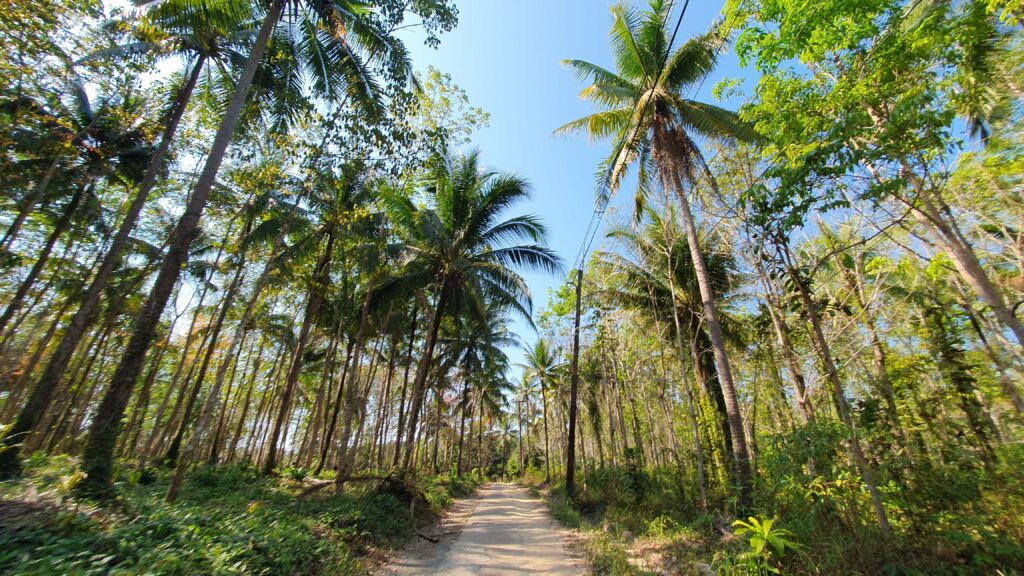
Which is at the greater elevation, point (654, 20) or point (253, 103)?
point (654, 20)

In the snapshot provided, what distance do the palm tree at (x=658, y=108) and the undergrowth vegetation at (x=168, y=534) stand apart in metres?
8.07

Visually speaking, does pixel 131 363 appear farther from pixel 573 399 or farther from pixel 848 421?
pixel 573 399

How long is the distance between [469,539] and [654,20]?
12.5 metres

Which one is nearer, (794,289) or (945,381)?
(794,289)

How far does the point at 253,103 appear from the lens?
8.41m

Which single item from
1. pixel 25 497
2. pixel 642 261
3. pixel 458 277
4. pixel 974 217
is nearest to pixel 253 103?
pixel 458 277

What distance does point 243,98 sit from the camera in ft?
21.7

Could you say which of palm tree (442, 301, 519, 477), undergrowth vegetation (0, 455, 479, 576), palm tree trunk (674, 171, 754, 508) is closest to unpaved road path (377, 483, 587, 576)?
undergrowth vegetation (0, 455, 479, 576)

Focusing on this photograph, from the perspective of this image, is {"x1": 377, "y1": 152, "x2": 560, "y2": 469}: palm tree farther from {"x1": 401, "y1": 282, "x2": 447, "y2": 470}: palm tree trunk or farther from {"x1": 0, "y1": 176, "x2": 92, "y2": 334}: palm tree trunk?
{"x1": 0, "y1": 176, "x2": 92, "y2": 334}: palm tree trunk

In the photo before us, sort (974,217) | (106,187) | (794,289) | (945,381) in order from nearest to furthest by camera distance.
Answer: (794,289) → (945,381) → (974,217) → (106,187)

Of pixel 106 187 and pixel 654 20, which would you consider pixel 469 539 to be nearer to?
pixel 654 20

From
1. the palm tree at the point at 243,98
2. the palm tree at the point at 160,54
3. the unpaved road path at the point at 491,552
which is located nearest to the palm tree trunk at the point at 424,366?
the unpaved road path at the point at 491,552

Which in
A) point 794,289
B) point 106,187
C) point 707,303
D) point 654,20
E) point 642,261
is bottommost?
point 794,289

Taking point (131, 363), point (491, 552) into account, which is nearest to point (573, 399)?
point (491, 552)
